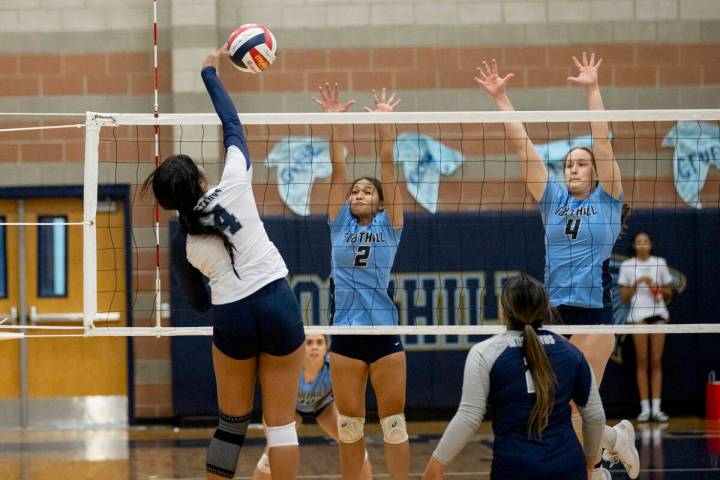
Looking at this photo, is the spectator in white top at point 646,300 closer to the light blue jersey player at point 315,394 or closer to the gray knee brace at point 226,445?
the light blue jersey player at point 315,394

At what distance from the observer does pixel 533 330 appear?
12.8 ft

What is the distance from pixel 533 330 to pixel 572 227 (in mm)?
1942

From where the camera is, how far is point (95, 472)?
7832 mm

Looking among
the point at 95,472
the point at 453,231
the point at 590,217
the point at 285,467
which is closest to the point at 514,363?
the point at 285,467

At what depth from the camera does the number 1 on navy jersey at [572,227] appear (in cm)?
571

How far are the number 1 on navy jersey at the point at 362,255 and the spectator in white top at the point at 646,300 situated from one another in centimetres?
499

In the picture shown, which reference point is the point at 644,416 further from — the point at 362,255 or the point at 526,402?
the point at 526,402

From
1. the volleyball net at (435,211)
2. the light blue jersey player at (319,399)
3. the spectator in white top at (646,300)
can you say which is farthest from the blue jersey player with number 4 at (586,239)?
the spectator in white top at (646,300)

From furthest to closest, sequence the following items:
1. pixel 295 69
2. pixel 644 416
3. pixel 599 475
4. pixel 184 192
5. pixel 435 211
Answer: pixel 295 69, pixel 435 211, pixel 644 416, pixel 599 475, pixel 184 192

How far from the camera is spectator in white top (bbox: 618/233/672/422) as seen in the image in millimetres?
10188

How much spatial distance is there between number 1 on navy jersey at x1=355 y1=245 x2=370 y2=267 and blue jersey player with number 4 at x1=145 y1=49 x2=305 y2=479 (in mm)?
1211

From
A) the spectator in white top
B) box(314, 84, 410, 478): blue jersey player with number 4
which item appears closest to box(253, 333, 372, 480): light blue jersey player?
box(314, 84, 410, 478): blue jersey player with number 4

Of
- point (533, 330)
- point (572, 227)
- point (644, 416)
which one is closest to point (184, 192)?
point (533, 330)

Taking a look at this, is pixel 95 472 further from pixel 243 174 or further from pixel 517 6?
pixel 517 6
